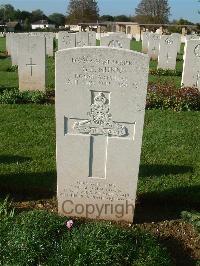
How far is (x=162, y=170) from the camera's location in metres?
6.22

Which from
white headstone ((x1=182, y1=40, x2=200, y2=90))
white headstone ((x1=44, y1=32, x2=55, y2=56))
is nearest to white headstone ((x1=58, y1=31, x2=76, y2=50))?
white headstone ((x1=44, y1=32, x2=55, y2=56))

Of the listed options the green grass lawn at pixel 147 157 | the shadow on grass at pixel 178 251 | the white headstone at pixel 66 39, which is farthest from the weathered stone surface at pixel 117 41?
the shadow on grass at pixel 178 251

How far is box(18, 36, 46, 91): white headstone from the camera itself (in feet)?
36.9

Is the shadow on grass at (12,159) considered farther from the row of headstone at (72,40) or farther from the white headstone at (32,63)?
the row of headstone at (72,40)

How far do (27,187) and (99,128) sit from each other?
167 cm

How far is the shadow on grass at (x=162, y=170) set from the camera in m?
6.09

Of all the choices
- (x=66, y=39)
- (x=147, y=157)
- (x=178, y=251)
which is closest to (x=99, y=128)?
(x=178, y=251)

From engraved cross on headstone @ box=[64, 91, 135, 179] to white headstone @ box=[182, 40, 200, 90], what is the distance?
788 centimetres

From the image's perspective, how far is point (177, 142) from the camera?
25.0 ft

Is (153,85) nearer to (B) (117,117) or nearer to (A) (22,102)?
(A) (22,102)

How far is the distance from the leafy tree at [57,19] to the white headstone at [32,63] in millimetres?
89872

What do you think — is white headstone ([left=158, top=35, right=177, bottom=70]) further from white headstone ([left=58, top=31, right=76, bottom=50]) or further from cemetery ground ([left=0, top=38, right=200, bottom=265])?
cemetery ground ([left=0, top=38, right=200, bottom=265])

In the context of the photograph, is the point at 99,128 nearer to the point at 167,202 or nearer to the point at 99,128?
the point at 99,128

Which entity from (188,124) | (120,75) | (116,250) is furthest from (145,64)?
(188,124)
